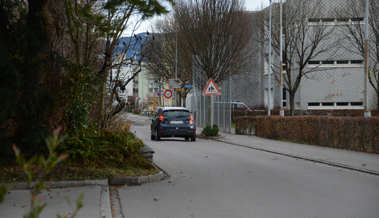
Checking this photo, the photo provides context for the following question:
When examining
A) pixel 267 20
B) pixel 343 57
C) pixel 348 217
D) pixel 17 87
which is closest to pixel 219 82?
pixel 267 20

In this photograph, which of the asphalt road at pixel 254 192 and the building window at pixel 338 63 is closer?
the asphalt road at pixel 254 192

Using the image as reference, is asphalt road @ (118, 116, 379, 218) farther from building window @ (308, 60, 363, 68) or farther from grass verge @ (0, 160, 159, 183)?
building window @ (308, 60, 363, 68)

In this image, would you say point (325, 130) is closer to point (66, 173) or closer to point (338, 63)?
point (66, 173)

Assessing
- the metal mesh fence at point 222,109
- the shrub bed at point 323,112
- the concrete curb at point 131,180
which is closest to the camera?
the concrete curb at point 131,180

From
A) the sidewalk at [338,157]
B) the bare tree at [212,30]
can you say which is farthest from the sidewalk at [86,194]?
the bare tree at [212,30]

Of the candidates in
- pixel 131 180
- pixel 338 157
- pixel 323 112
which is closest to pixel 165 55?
pixel 323 112

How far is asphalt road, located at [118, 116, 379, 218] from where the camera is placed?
6.96 meters

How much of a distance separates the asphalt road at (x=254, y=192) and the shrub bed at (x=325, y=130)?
11.9ft

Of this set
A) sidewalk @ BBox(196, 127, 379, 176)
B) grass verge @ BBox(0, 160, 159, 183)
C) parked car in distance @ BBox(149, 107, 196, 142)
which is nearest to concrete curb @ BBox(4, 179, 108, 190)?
grass verge @ BBox(0, 160, 159, 183)

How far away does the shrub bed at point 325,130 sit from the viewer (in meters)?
16.1

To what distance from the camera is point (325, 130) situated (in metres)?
19.0

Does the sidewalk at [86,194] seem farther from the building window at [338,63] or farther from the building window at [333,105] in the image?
the building window at [333,105]

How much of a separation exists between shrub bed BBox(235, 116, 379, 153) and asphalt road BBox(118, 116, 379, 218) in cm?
363

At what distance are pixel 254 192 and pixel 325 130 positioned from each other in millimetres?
11123
